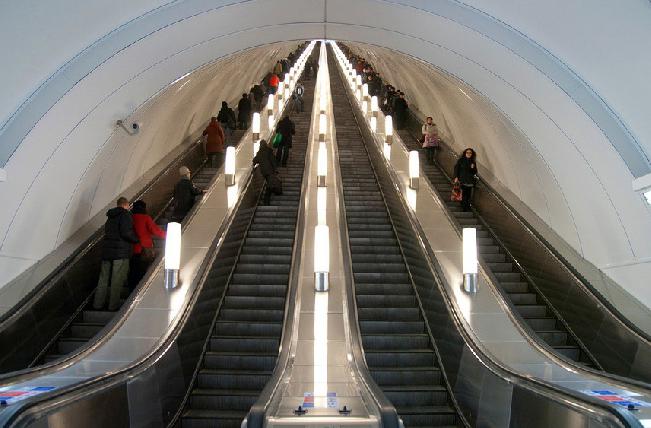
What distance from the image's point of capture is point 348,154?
18.9 meters

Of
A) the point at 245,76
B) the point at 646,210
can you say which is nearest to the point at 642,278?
the point at 646,210

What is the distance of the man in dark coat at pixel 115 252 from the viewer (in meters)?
9.01

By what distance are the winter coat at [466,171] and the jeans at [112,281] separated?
272 inches

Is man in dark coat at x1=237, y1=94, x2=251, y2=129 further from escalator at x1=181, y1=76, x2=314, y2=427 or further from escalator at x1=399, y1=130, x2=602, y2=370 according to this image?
escalator at x1=399, y1=130, x2=602, y2=370

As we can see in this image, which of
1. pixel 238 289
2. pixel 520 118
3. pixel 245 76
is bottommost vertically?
pixel 238 289

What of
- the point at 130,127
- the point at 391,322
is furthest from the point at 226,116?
the point at 391,322

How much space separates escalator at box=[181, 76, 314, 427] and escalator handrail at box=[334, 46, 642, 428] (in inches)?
78.8

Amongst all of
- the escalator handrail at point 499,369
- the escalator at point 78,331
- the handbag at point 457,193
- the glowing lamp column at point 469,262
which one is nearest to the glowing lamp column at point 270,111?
the handbag at point 457,193

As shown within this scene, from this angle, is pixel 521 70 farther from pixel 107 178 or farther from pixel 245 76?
pixel 245 76

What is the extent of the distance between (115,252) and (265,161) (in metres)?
5.29

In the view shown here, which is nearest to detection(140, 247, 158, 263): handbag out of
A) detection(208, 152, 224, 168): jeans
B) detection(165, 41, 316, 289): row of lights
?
detection(165, 41, 316, 289): row of lights

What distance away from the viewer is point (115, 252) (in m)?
9.02

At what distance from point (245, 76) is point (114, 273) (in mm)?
18203

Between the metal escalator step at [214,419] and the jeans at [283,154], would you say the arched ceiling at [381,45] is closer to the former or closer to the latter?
the metal escalator step at [214,419]
